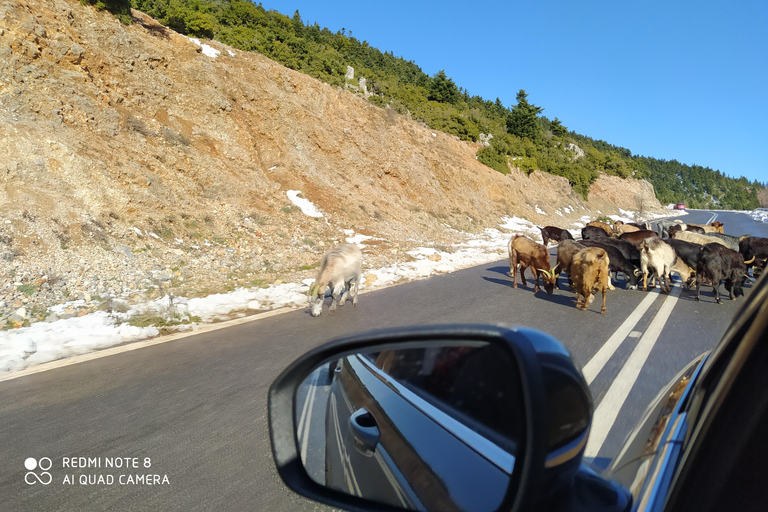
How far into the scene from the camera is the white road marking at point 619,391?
3.18 metres

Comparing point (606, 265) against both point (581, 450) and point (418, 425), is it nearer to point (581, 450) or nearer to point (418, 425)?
point (418, 425)

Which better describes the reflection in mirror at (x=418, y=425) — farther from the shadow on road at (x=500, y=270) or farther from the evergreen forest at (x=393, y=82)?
the evergreen forest at (x=393, y=82)

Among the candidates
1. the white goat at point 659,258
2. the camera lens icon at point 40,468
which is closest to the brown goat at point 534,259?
the white goat at point 659,258

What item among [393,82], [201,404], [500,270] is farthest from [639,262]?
[393,82]

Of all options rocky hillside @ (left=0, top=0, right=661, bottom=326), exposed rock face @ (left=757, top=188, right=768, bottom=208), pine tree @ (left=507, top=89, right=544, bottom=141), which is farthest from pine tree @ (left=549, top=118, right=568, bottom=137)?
exposed rock face @ (left=757, top=188, right=768, bottom=208)

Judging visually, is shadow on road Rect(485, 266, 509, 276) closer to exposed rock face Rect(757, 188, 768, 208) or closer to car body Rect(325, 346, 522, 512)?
car body Rect(325, 346, 522, 512)

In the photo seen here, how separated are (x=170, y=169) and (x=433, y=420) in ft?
53.5

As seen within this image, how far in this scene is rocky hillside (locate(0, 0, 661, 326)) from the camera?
1043 centimetres

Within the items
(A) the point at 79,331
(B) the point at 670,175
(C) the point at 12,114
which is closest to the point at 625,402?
(A) the point at 79,331

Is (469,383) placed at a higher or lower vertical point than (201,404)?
higher

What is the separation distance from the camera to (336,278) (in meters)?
9.08

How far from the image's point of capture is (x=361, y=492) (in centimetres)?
169

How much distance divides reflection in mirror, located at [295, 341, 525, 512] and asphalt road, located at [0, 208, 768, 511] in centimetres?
96

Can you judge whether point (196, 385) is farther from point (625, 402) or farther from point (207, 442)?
point (625, 402)
